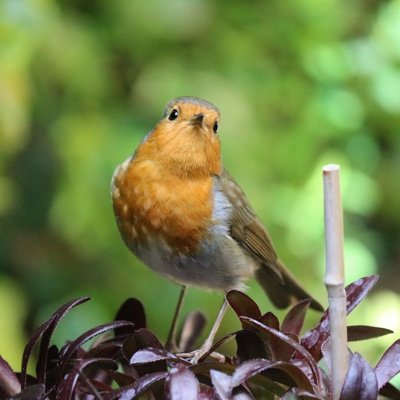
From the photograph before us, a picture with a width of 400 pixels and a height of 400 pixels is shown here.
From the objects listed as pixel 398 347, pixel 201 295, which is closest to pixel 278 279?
pixel 201 295

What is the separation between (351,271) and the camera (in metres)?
3.21

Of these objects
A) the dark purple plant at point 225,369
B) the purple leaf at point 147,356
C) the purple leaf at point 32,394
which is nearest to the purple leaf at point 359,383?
the dark purple plant at point 225,369

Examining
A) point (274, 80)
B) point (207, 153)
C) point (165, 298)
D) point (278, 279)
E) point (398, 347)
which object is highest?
point (274, 80)

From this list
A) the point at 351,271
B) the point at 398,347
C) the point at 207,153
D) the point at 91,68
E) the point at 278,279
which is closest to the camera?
the point at 398,347

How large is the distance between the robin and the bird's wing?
0.01 metres

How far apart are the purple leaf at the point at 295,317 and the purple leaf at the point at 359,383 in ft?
1.01

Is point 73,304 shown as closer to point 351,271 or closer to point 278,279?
point 278,279

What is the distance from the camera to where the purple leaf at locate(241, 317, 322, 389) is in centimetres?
106

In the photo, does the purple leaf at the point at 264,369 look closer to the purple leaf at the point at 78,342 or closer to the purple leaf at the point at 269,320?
the purple leaf at the point at 269,320

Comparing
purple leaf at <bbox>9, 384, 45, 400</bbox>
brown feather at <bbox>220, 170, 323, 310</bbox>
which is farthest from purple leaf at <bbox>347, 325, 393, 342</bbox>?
brown feather at <bbox>220, 170, 323, 310</bbox>

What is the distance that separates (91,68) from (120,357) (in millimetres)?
1854

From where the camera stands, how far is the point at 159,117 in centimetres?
301

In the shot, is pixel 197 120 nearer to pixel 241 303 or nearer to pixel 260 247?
pixel 260 247

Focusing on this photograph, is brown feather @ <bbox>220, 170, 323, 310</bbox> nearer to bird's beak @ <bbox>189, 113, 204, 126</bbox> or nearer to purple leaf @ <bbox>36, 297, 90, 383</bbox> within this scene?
bird's beak @ <bbox>189, 113, 204, 126</bbox>
